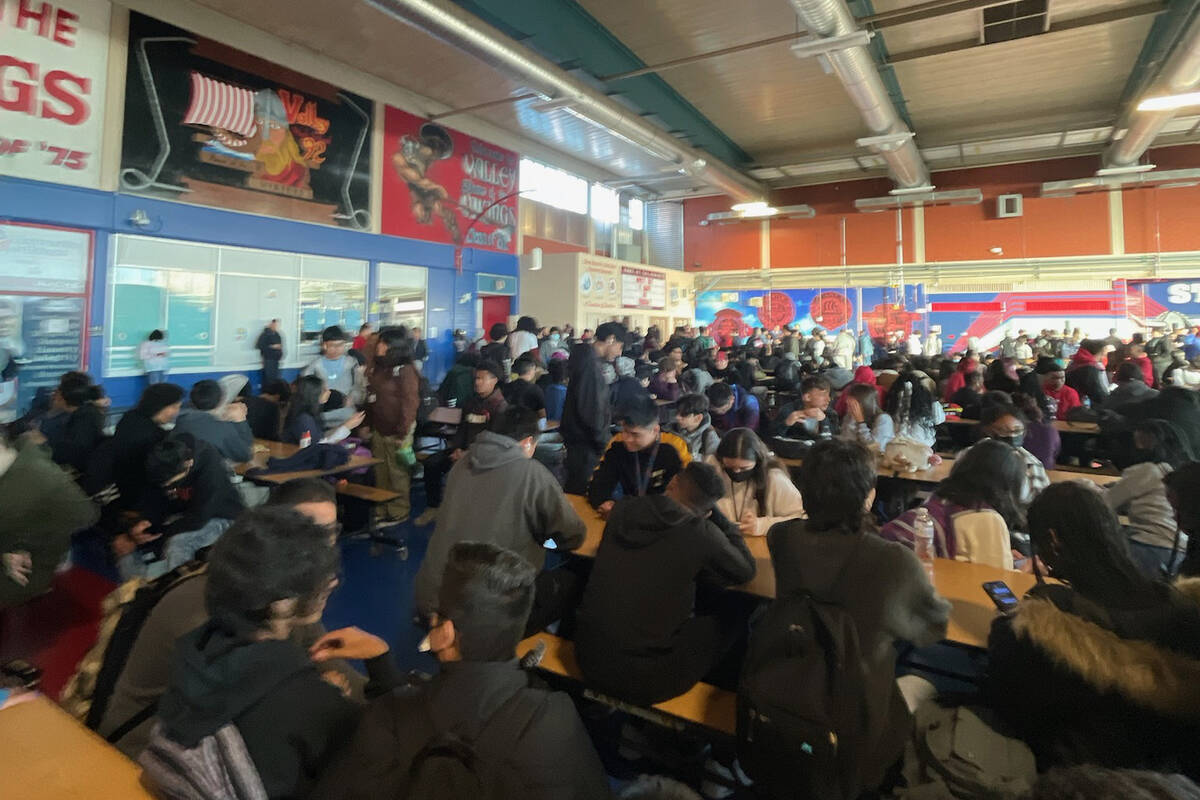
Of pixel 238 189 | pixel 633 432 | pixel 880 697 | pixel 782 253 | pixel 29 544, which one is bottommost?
pixel 880 697

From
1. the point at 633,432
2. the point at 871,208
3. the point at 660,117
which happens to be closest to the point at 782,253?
the point at 871,208

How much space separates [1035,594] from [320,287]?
30.7 ft

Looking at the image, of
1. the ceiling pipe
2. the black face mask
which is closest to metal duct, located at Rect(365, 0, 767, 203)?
the black face mask

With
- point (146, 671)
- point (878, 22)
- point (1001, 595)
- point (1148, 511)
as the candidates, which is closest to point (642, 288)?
point (878, 22)

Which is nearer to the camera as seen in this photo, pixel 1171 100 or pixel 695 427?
pixel 695 427

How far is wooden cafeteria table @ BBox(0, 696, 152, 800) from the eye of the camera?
1.25m

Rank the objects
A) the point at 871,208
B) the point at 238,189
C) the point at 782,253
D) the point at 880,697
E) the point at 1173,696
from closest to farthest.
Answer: the point at 1173,696 < the point at 880,697 < the point at 238,189 < the point at 871,208 < the point at 782,253

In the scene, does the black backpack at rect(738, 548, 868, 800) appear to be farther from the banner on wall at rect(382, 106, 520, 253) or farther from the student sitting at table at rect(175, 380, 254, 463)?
the banner on wall at rect(382, 106, 520, 253)

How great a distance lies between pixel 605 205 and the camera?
49.9 feet

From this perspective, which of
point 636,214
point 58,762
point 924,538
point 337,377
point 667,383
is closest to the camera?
point 58,762

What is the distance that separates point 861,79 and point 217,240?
8094 millimetres

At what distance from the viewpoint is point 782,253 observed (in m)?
15.7

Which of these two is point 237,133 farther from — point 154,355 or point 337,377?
point 337,377

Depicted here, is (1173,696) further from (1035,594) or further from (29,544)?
(29,544)
